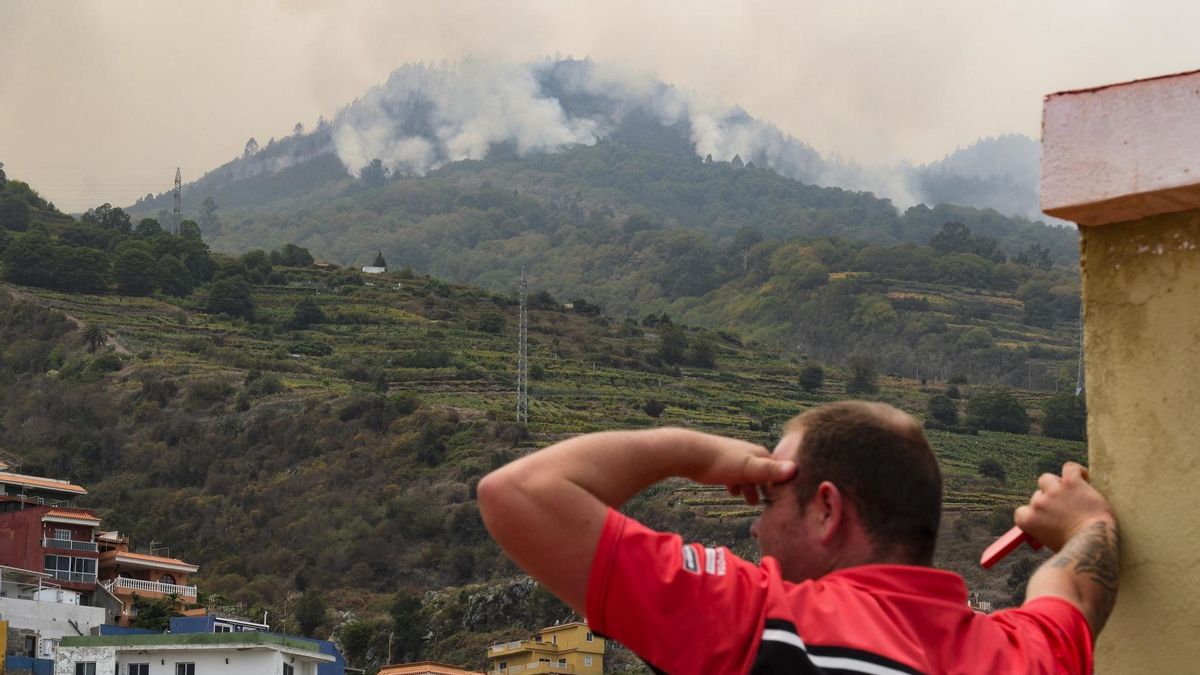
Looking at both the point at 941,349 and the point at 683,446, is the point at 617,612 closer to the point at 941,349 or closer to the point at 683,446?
the point at 683,446

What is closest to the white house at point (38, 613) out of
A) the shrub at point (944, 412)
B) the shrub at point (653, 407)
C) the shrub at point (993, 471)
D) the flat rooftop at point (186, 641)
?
the flat rooftop at point (186, 641)

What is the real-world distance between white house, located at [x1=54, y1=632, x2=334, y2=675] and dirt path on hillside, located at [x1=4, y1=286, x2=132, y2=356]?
130ft

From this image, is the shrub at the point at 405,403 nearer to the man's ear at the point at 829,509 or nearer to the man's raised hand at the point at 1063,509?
the man's raised hand at the point at 1063,509

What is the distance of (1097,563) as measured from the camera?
2.17 meters

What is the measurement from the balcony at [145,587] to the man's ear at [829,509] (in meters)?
40.0

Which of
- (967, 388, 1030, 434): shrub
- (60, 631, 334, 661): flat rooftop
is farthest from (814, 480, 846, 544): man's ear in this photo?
(967, 388, 1030, 434): shrub

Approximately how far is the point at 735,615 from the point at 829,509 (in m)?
0.20

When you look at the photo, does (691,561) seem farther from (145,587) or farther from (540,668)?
(145,587)

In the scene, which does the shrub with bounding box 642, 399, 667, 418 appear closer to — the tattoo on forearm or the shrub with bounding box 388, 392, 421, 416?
the shrub with bounding box 388, 392, 421, 416

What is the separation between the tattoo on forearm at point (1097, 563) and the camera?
2.16 meters

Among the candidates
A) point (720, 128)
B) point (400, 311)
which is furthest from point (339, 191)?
point (400, 311)

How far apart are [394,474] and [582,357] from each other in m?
17.9

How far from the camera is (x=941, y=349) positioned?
276 feet

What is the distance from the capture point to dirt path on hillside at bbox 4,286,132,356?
71438mm
